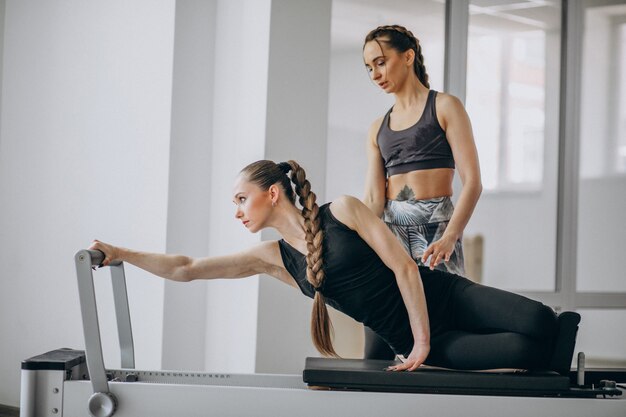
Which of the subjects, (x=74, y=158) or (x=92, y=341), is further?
(x=74, y=158)

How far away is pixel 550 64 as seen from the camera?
181 inches

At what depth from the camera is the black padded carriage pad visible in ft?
7.26

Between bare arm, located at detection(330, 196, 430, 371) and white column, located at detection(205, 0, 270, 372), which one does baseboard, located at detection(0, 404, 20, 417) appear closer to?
white column, located at detection(205, 0, 270, 372)

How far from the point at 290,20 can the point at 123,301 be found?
168 centimetres

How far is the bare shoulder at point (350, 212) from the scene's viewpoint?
2330mm

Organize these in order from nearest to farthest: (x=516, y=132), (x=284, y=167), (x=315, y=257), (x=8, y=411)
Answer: (x=315, y=257), (x=284, y=167), (x=8, y=411), (x=516, y=132)

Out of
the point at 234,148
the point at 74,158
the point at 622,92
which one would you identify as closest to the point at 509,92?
the point at 622,92

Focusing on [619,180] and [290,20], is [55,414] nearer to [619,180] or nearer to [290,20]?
[290,20]

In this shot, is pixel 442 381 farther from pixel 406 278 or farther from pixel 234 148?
pixel 234 148

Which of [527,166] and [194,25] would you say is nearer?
[194,25]

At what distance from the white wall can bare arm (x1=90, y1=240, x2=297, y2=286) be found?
1.19 meters

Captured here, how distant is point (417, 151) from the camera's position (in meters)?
2.65

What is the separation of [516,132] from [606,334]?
135cm

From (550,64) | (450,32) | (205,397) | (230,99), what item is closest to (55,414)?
(205,397)
